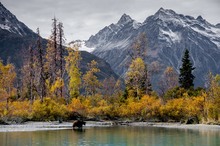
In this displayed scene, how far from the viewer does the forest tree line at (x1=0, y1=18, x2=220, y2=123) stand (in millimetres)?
62188

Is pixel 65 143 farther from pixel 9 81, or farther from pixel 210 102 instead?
pixel 9 81

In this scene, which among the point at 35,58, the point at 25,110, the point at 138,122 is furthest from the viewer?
the point at 35,58

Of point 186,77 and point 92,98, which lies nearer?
point 92,98

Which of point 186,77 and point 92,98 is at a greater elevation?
point 186,77

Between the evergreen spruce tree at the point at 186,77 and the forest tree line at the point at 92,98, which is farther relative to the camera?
the evergreen spruce tree at the point at 186,77

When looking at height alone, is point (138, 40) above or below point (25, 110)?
above

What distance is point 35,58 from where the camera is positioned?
243 feet

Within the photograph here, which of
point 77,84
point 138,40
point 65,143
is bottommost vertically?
point 65,143

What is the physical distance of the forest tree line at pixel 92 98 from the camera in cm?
6219

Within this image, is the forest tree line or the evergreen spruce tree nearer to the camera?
the forest tree line

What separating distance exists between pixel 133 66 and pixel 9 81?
78.3 ft

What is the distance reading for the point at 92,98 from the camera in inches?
3155

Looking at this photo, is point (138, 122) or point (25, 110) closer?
point (25, 110)

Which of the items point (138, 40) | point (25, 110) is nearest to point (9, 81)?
point (25, 110)
